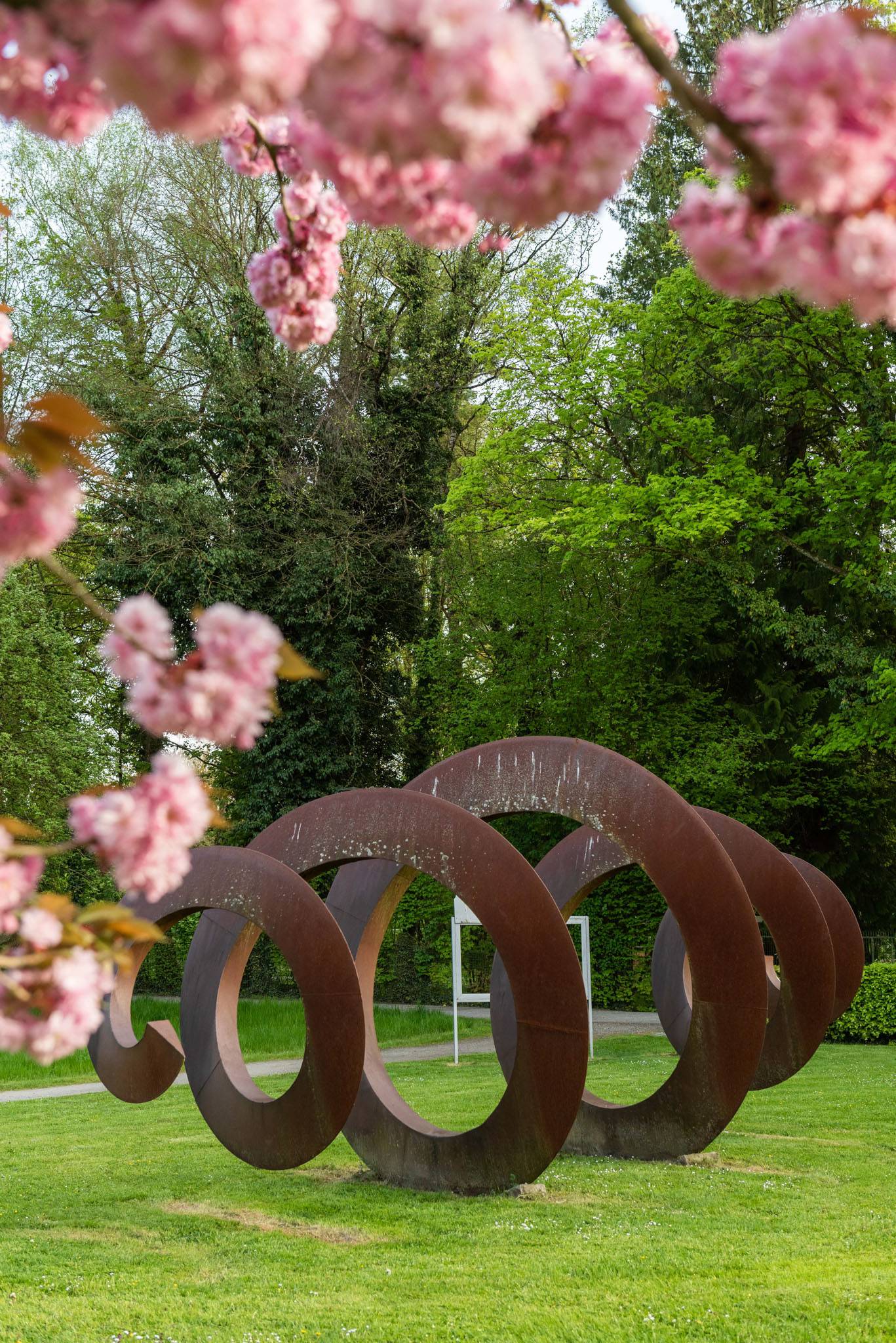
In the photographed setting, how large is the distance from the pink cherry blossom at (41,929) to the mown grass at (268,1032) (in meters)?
14.9

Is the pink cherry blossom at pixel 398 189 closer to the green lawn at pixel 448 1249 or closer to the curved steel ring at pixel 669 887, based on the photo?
the green lawn at pixel 448 1249

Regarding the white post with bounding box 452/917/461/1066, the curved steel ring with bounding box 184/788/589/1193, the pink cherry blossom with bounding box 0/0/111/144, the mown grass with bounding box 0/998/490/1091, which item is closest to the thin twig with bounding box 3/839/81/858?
the pink cherry blossom with bounding box 0/0/111/144

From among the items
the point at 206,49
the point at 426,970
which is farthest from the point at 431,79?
the point at 426,970

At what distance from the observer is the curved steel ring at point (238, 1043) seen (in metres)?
7.97

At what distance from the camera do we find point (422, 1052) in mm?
18406

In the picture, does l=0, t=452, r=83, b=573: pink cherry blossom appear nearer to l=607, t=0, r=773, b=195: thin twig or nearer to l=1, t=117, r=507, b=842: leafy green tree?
l=607, t=0, r=773, b=195: thin twig

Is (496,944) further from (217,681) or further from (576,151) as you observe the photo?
(576,151)

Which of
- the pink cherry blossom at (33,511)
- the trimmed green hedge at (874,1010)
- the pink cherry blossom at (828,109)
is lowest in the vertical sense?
the trimmed green hedge at (874,1010)

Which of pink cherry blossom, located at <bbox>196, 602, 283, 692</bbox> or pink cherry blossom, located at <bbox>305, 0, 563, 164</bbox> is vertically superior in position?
pink cherry blossom, located at <bbox>305, 0, 563, 164</bbox>

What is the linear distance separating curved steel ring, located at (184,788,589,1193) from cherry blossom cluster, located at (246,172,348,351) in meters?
5.64

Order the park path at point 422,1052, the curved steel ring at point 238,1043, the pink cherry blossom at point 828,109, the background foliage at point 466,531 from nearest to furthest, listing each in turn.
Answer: the pink cherry blossom at point 828,109 → the curved steel ring at point 238,1043 → the park path at point 422,1052 → the background foliage at point 466,531

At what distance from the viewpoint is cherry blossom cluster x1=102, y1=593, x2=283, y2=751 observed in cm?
203

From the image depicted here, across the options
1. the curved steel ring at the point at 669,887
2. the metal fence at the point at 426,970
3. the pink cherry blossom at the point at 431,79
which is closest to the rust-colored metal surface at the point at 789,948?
the curved steel ring at the point at 669,887

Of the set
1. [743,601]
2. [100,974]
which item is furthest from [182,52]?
[743,601]
